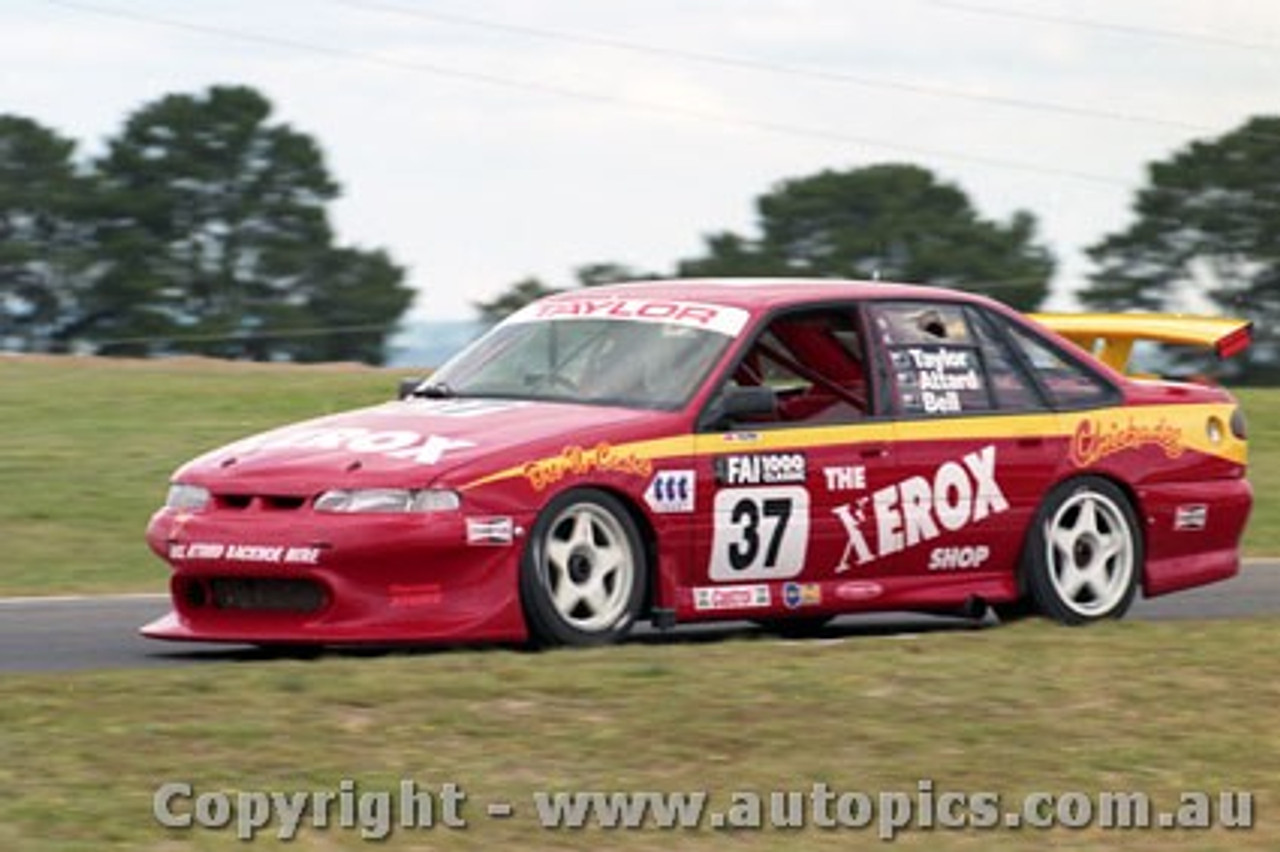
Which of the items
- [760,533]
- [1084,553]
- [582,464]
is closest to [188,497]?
[582,464]

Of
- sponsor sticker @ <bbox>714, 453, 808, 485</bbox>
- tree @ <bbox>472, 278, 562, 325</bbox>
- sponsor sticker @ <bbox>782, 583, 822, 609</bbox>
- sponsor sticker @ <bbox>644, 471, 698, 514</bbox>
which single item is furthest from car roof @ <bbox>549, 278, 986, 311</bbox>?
tree @ <bbox>472, 278, 562, 325</bbox>

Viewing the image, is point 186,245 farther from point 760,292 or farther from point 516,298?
point 760,292

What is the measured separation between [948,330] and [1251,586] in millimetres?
3149

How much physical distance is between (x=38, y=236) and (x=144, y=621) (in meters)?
32.0

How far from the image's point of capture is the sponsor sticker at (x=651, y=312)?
12.3 meters

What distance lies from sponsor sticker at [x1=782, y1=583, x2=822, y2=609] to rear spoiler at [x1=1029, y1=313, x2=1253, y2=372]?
217cm

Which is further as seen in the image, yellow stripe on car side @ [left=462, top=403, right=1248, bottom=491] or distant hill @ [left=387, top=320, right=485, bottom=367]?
distant hill @ [left=387, top=320, right=485, bottom=367]

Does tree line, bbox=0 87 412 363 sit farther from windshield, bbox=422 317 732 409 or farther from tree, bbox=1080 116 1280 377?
windshield, bbox=422 317 732 409

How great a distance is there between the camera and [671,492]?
11.7 metres

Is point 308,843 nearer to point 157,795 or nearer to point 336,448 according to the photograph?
point 157,795

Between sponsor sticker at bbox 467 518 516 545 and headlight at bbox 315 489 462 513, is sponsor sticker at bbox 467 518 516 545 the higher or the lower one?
the lower one

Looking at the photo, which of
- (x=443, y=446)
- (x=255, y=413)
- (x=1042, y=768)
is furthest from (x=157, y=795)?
(x=255, y=413)

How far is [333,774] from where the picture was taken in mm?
8453

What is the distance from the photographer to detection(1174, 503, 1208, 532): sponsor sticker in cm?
1321
